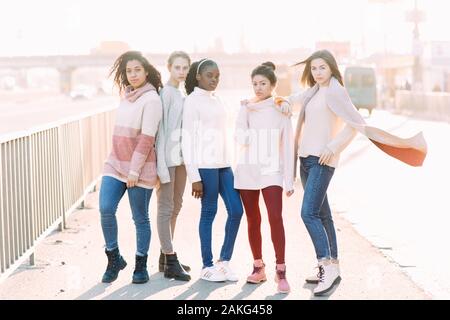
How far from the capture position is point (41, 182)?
24.5ft

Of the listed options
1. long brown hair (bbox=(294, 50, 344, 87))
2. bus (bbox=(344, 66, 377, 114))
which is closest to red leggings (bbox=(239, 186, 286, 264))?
long brown hair (bbox=(294, 50, 344, 87))

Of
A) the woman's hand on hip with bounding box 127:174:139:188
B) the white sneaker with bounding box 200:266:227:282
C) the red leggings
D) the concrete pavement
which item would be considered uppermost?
the woman's hand on hip with bounding box 127:174:139:188

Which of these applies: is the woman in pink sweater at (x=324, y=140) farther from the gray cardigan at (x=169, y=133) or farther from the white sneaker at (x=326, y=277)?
the gray cardigan at (x=169, y=133)

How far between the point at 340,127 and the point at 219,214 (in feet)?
12.2

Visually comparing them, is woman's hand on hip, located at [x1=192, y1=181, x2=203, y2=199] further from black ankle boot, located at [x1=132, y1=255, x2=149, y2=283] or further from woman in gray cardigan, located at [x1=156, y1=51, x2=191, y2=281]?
black ankle boot, located at [x1=132, y1=255, x2=149, y2=283]

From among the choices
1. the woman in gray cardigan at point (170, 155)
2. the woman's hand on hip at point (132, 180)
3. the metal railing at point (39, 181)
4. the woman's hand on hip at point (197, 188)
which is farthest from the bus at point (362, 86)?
the woman's hand on hip at point (132, 180)

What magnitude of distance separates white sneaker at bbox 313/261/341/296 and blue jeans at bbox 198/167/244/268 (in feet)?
2.43

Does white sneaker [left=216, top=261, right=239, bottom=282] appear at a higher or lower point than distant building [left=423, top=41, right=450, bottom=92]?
lower

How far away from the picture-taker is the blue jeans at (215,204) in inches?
242

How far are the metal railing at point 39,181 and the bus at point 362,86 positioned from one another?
1258 inches

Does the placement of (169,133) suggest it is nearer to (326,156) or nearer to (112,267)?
(112,267)

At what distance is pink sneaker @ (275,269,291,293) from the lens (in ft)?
19.0
